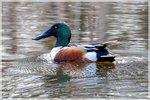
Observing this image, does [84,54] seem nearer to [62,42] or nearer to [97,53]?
[97,53]

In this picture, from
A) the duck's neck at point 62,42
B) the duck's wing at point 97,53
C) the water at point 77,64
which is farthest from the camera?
the duck's neck at point 62,42

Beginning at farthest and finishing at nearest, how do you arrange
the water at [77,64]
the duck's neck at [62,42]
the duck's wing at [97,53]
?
1. the duck's neck at [62,42]
2. the duck's wing at [97,53]
3. the water at [77,64]

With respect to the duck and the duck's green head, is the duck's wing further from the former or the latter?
the duck's green head

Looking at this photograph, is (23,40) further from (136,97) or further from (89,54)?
(136,97)

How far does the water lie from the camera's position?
26.9ft

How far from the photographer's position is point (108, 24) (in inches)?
637

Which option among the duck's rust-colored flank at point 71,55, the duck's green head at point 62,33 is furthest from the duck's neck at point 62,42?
the duck's rust-colored flank at point 71,55

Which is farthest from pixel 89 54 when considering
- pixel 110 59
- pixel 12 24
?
pixel 12 24

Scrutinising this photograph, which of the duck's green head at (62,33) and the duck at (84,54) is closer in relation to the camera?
the duck at (84,54)

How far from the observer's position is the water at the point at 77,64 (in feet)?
26.9

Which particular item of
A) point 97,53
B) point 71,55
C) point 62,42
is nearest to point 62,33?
point 62,42

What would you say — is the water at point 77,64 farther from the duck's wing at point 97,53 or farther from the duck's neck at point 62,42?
the duck's neck at point 62,42

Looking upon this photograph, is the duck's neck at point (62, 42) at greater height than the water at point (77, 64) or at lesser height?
greater

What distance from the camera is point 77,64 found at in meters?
10.9
